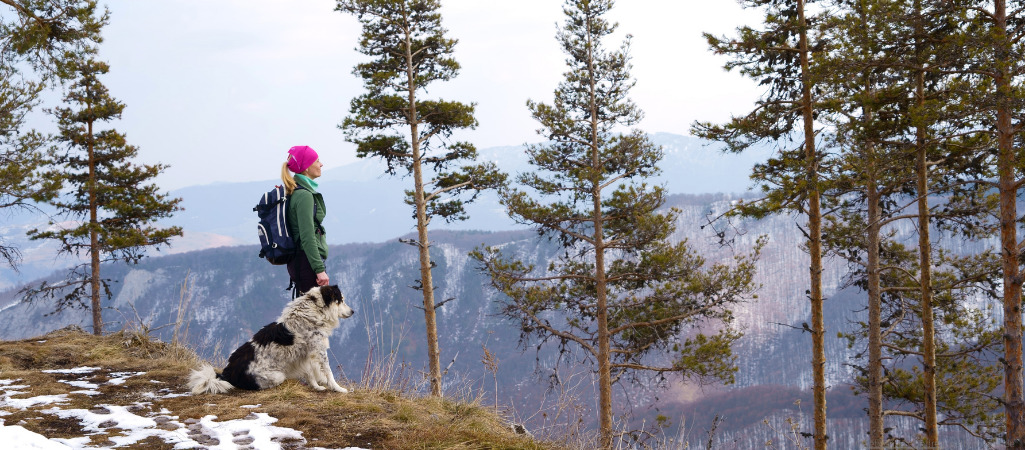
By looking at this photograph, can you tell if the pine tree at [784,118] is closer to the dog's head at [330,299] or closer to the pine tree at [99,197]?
the dog's head at [330,299]

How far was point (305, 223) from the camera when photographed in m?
5.11

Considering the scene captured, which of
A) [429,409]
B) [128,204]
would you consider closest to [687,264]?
[429,409]

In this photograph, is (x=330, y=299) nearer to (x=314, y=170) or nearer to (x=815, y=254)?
(x=314, y=170)

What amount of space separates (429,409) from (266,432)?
1433mm

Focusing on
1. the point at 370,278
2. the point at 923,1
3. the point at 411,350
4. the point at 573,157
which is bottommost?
the point at 411,350

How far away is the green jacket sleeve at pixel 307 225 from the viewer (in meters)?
5.11

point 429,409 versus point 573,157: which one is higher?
point 573,157

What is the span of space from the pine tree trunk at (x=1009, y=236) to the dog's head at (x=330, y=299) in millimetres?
8386

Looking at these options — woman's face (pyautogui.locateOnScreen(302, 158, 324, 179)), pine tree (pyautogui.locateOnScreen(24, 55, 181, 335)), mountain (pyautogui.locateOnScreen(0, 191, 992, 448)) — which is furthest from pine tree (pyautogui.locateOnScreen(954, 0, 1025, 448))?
mountain (pyautogui.locateOnScreen(0, 191, 992, 448))

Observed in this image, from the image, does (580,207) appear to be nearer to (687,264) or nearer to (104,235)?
(687,264)

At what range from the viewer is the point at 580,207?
16484 mm

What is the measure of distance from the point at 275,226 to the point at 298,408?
1530mm

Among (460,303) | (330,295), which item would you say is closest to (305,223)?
(330,295)

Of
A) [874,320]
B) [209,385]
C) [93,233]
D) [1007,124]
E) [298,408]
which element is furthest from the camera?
[93,233]
